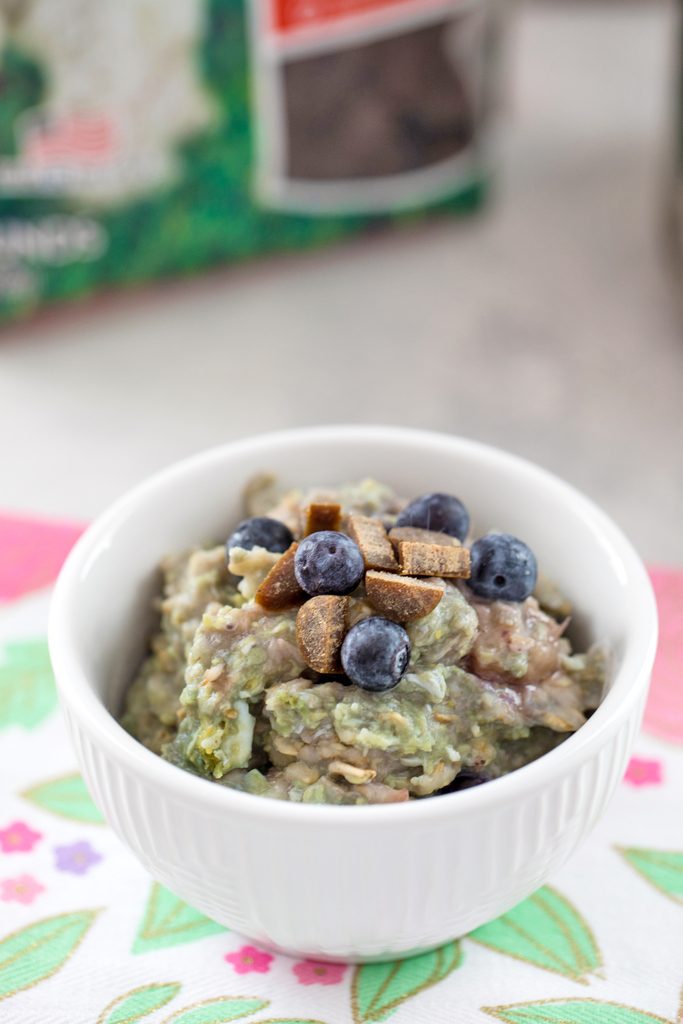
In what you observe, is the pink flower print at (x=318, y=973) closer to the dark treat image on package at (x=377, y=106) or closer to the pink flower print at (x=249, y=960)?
the pink flower print at (x=249, y=960)

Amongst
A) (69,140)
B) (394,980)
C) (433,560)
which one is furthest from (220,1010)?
(69,140)

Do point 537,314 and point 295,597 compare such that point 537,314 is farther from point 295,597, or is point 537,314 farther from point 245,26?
point 295,597

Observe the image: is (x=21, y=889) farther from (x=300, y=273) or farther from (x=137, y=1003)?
(x=300, y=273)

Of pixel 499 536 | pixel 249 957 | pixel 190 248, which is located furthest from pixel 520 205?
pixel 249 957

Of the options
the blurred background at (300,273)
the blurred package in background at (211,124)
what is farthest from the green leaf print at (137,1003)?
the blurred package in background at (211,124)

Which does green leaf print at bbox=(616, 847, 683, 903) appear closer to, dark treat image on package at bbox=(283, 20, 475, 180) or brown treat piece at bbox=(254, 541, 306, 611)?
brown treat piece at bbox=(254, 541, 306, 611)
